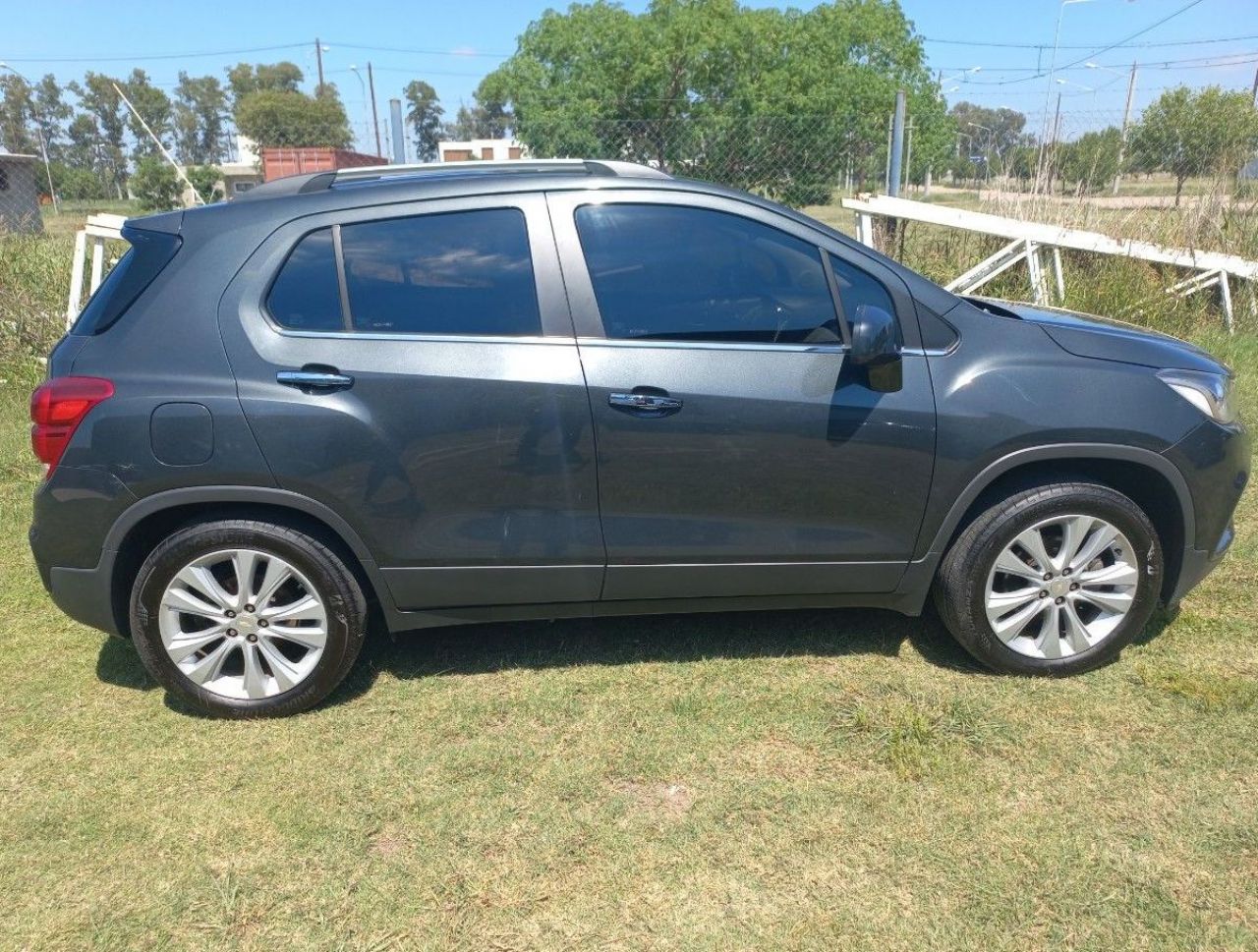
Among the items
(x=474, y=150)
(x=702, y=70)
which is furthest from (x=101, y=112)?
(x=702, y=70)

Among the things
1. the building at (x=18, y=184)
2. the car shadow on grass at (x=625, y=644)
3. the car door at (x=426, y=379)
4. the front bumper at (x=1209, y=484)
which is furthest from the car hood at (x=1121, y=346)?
the building at (x=18, y=184)

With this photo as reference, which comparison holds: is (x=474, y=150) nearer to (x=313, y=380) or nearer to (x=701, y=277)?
(x=701, y=277)

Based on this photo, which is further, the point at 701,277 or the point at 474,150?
the point at 474,150

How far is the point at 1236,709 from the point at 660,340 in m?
2.39

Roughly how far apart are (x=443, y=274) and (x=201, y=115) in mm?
99917

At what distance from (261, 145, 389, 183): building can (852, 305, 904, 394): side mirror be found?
24516 mm

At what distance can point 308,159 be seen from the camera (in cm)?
2769

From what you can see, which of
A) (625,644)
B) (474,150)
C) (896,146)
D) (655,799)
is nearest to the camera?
(655,799)

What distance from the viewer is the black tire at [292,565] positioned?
3.20 m

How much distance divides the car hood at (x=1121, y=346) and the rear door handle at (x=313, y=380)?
247 cm

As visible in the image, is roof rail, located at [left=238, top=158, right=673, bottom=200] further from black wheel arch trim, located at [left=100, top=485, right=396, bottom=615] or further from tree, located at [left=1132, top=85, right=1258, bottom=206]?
tree, located at [left=1132, top=85, right=1258, bottom=206]

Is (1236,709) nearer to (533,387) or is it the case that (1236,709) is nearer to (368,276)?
(533,387)

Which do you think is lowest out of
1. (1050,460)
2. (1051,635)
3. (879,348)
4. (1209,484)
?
(1051,635)

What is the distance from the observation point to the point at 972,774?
2975mm
